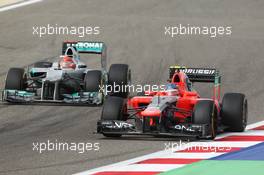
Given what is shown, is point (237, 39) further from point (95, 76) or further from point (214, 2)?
point (95, 76)

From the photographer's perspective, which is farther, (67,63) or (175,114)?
(67,63)

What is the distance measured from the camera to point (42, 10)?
33.8 m

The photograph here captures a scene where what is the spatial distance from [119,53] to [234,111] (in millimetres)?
10913

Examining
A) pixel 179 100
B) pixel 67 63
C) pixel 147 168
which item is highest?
pixel 67 63

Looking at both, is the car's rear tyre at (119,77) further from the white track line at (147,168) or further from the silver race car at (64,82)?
the white track line at (147,168)

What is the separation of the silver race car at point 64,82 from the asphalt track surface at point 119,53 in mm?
308

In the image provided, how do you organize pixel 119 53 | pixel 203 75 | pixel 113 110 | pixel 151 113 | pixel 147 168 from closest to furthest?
pixel 147 168 → pixel 151 113 → pixel 113 110 → pixel 203 75 → pixel 119 53

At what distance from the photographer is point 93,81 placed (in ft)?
67.9

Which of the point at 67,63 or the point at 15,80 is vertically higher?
the point at 67,63

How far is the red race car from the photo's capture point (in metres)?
15.9
